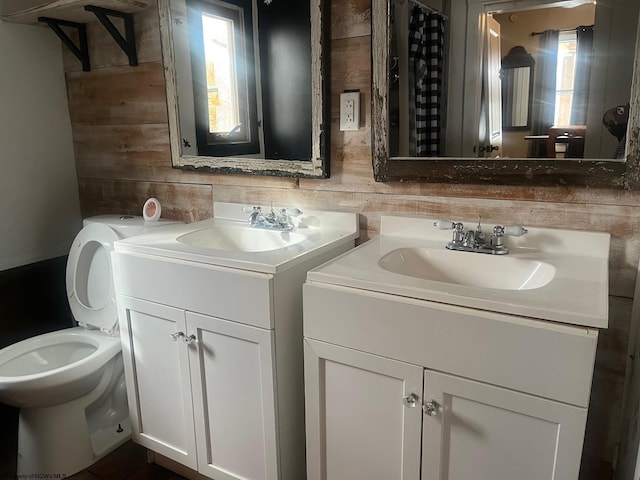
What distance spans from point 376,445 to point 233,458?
1.60 feet

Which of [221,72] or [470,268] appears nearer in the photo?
[470,268]

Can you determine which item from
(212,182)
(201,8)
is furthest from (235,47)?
(212,182)

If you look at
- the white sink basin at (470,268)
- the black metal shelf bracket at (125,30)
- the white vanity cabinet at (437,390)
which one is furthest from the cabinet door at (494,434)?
the black metal shelf bracket at (125,30)

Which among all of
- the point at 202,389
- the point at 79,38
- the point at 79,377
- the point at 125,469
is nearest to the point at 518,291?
the point at 202,389

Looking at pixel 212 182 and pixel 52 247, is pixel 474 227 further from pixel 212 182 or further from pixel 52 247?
pixel 52 247

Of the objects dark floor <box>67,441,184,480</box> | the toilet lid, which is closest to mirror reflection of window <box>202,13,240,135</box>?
the toilet lid

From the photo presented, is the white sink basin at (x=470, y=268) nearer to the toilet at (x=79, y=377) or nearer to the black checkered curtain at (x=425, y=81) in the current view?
the black checkered curtain at (x=425, y=81)

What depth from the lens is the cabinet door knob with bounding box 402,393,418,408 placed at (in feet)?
3.59

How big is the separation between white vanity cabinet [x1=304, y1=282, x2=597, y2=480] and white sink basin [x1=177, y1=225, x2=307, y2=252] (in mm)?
461

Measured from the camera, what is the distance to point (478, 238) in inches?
52.9

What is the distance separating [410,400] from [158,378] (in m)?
0.85

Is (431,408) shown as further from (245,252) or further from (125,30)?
(125,30)

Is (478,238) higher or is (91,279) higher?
(478,238)

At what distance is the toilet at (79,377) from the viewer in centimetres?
158
